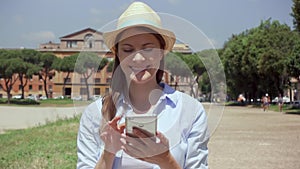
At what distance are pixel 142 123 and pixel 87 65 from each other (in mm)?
487

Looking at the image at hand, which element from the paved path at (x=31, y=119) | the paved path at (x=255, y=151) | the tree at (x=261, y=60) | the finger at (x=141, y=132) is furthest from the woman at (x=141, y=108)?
the tree at (x=261, y=60)

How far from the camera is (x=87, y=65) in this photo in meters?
2.18

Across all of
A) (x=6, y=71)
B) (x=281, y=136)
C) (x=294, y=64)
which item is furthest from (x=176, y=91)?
(x=6, y=71)

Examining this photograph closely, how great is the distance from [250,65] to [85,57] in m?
51.2

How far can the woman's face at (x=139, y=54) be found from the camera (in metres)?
2.06

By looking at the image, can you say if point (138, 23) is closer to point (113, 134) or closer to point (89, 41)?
point (89, 41)

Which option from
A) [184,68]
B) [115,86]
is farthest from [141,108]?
[184,68]

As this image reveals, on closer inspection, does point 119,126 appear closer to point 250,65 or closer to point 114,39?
point 114,39

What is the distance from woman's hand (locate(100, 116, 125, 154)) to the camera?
Answer: 1920mm

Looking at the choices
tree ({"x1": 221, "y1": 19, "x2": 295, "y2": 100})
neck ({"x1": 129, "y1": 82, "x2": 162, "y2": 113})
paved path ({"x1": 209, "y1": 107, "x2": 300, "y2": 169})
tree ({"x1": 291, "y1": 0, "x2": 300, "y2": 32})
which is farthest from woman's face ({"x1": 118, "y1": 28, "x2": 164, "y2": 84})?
tree ({"x1": 221, "y1": 19, "x2": 295, "y2": 100})

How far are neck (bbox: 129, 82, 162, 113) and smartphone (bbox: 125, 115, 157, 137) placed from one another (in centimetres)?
41

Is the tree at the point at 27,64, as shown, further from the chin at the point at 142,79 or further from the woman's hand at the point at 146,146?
the woman's hand at the point at 146,146

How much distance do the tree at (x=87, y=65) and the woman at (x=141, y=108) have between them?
0.30ft

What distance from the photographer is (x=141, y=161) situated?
218cm
